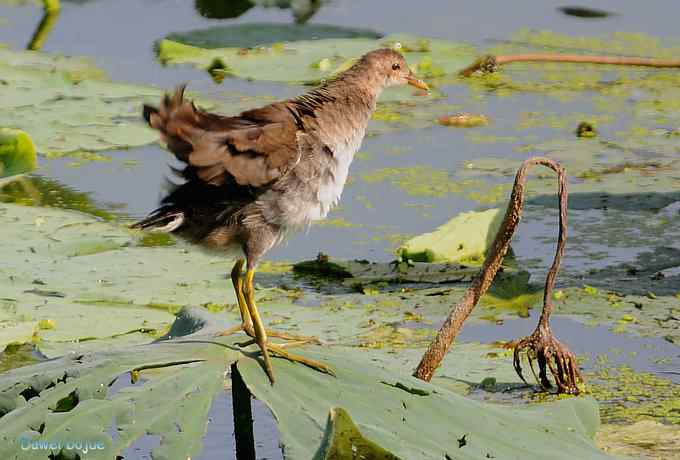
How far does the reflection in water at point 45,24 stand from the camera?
323 inches

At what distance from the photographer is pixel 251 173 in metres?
2.93

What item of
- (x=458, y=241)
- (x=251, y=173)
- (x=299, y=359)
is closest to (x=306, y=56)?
(x=458, y=241)

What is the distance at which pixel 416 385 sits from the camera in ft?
8.26

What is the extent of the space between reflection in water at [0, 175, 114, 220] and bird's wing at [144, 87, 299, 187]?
7.58ft

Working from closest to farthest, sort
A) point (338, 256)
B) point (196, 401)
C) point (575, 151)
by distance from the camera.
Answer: point (196, 401) → point (338, 256) → point (575, 151)

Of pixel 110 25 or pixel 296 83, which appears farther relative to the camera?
pixel 110 25

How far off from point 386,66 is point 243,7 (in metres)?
5.89

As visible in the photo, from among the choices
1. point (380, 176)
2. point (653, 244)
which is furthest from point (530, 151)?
point (653, 244)

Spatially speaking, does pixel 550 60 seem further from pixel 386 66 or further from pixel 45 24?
pixel 45 24


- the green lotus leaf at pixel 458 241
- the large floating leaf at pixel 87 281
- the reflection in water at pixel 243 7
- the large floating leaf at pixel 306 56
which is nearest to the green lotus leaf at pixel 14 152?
the large floating leaf at pixel 87 281

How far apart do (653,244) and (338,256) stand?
3.77ft

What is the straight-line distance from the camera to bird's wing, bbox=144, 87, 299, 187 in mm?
2736

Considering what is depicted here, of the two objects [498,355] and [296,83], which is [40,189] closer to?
[296,83]

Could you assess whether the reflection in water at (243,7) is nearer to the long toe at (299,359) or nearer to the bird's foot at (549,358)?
the bird's foot at (549,358)
